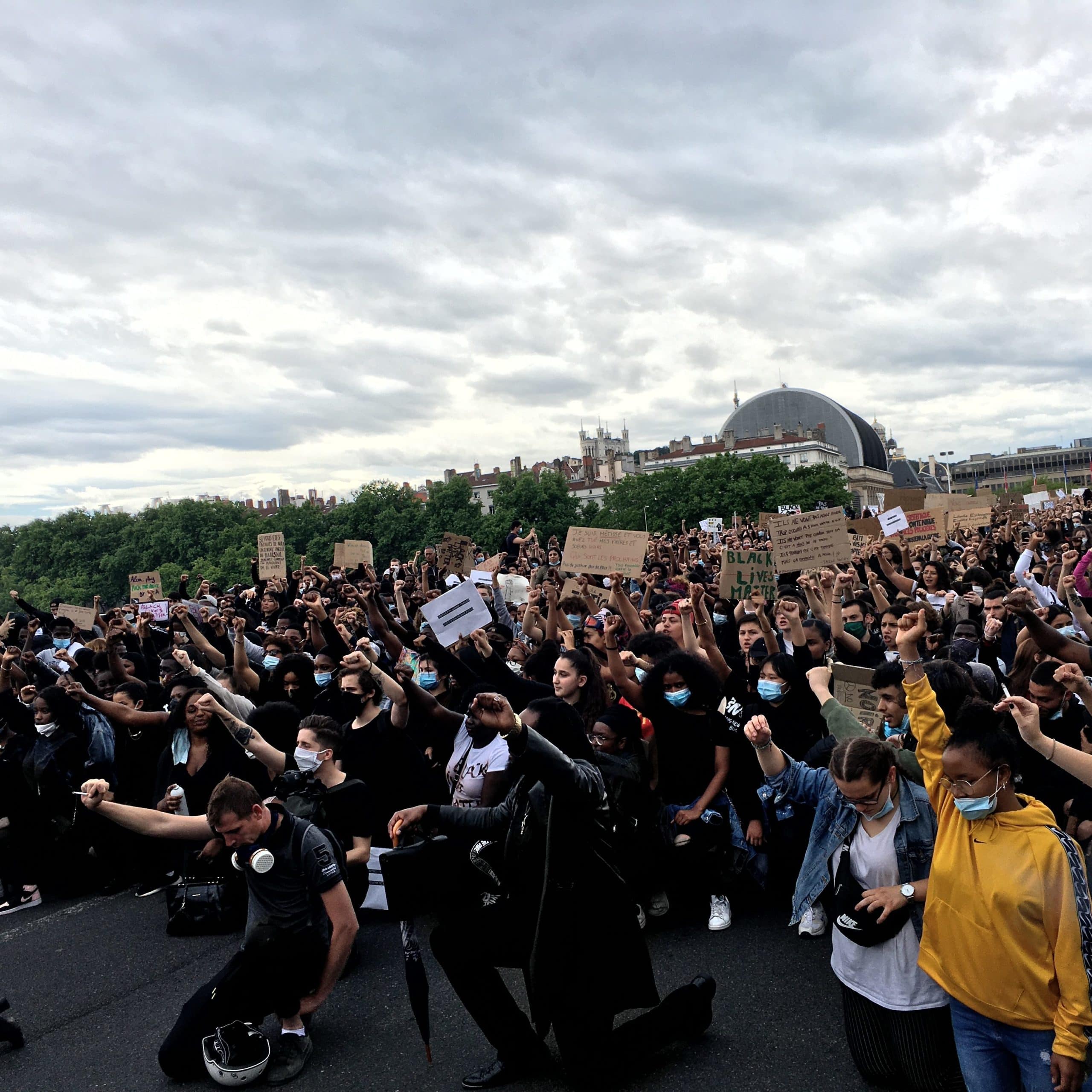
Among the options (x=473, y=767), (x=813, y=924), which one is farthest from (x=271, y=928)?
(x=813, y=924)

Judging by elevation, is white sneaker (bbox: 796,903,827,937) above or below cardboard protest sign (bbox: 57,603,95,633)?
below

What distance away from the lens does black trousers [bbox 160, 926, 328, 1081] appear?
410cm

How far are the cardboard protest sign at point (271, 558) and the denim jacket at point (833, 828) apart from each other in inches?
482

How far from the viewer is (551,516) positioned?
7638 centimetres

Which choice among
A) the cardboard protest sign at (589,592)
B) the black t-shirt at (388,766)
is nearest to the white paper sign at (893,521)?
the cardboard protest sign at (589,592)

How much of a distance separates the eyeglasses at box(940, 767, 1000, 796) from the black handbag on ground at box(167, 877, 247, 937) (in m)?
4.51

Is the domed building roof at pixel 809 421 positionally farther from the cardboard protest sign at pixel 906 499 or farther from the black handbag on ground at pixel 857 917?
the black handbag on ground at pixel 857 917

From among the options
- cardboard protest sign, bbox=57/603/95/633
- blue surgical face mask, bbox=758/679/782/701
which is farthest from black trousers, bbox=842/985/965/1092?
cardboard protest sign, bbox=57/603/95/633

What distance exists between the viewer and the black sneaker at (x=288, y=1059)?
13.4ft

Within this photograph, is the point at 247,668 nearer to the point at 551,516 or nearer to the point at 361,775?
the point at 361,775

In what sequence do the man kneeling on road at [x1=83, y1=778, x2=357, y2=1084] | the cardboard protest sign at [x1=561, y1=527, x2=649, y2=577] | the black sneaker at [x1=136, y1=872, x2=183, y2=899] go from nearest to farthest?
the man kneeling on road at [x1=83, y1=778, x2=357, y2=1084], the black sneaker at [x1=136, y1=872, x2=183, y2=899], the cardboard protest sign at [x1=561, y1=527, x2=649, y2=577]

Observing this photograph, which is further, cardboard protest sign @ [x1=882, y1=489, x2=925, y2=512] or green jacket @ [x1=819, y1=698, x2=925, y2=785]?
cardboard protest sign @ [x1=882, y1=489, x2=925, y2=512]

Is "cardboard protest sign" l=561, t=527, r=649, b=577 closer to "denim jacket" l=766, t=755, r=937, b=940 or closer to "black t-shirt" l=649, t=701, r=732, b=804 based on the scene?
"black t-shirt" l=649, t=701, r=732, b=804

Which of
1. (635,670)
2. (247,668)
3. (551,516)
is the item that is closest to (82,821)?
(247,668)
